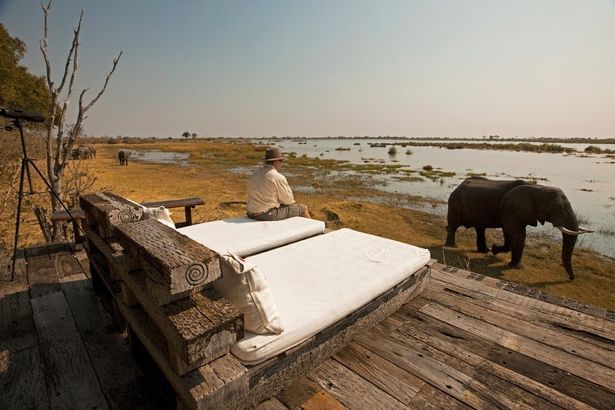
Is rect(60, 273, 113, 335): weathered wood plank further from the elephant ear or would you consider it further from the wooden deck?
the elephant ear

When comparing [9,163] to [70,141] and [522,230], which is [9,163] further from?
[522,230]

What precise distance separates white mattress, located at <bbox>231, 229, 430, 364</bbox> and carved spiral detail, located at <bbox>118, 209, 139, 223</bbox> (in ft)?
3.81

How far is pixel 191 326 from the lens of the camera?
51.7 inches

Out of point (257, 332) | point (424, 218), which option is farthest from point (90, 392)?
point (424, 218)

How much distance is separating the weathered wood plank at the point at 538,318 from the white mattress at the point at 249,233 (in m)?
1.80

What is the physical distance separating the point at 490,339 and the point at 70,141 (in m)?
6.34

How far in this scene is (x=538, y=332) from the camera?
2.64 metres

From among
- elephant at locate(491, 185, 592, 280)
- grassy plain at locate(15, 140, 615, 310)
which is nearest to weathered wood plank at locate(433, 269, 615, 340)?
grassy plain at locate(15, 140, 615, 310)

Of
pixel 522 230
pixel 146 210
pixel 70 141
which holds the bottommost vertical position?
pixel 522 230

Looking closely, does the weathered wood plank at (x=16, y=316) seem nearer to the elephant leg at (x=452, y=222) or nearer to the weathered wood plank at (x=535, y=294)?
the weathered wood plank at (x=535, y=294)

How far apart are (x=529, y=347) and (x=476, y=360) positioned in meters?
0.55

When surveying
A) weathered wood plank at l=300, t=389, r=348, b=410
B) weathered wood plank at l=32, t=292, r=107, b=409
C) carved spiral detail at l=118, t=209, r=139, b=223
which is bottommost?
weathered wood plank at l=300, t=389, r=348, b=410

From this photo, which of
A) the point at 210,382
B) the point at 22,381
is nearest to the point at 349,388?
the point at 210,382

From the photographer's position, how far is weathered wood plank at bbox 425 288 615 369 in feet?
7.82
